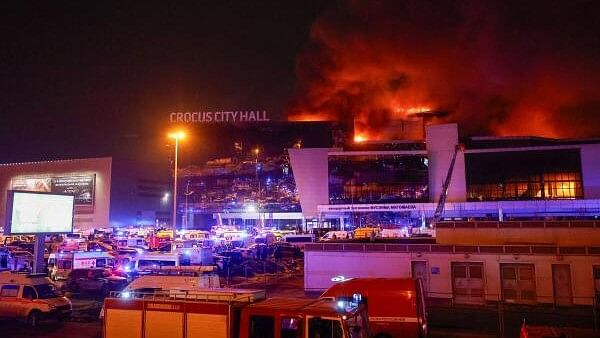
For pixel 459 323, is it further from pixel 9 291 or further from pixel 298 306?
pixel 9 291

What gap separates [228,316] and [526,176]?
240 ft

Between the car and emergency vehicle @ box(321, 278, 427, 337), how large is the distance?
53.2 ft

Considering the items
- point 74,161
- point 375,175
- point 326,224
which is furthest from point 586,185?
point 74,161

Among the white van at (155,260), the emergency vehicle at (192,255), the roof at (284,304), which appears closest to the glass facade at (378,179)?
the emergency vehicle at (192,255)

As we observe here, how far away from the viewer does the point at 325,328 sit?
7852 mm

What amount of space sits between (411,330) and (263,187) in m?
91.2

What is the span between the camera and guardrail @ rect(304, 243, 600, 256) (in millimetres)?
20328

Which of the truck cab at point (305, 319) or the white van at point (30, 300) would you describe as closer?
the truck cab at point (305, 319)

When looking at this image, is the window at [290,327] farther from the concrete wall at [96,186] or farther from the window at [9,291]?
the concrete wall at [96,186]

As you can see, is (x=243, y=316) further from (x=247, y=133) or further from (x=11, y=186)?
(x=11, y=186)

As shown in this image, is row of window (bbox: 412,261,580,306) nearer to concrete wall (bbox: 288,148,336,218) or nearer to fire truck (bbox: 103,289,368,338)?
fire truck (bbox: 103,289,368,338)

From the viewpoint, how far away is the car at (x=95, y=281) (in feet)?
81.6

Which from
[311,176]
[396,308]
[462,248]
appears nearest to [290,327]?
[396,308]

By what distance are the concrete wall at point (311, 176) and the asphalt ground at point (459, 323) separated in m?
64.2
